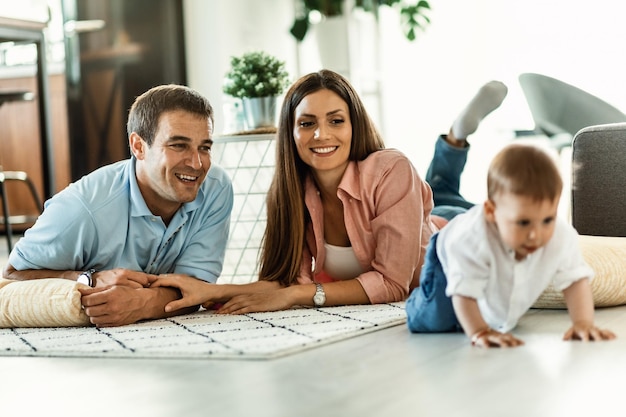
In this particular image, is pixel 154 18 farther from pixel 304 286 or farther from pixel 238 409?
pixel 238 409

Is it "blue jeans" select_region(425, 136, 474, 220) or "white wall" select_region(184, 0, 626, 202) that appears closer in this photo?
"blue jeans" select_region(425, 136, 474, 220)

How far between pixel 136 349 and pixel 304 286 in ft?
1.81

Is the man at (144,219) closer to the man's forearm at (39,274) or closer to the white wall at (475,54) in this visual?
the man's forearm at (39,274)

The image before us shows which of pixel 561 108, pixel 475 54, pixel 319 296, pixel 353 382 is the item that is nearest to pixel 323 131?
pixel 319 296

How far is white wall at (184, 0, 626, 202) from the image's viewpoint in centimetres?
544

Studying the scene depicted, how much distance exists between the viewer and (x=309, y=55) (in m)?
5.62

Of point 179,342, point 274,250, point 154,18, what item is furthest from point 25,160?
point 179,342

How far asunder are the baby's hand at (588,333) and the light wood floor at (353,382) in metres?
0.02

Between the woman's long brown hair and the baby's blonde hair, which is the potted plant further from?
the baby's blonde hair

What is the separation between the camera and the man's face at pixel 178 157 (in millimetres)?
2246

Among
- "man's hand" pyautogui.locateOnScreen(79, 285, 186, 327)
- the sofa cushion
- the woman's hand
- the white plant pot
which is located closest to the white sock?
the woman's hand

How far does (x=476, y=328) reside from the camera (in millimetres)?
1727

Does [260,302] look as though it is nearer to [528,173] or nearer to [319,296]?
[319,296]

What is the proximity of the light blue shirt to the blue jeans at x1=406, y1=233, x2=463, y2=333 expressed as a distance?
656 millimetres
